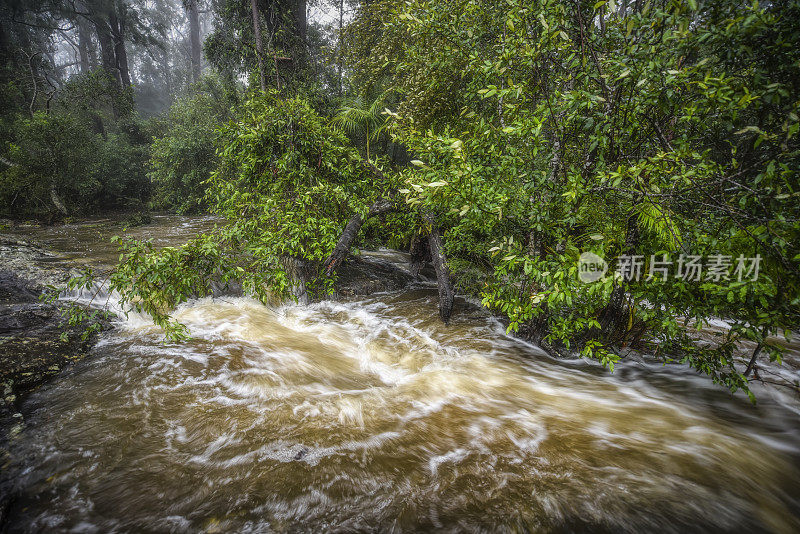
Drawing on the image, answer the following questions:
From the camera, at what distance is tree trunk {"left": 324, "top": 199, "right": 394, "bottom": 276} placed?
244 inches

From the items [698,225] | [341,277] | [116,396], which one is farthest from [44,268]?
[698,225]

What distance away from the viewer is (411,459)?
278 cm

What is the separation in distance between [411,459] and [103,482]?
7.65 feet

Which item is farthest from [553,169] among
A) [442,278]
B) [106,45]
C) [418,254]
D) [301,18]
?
[106,45]

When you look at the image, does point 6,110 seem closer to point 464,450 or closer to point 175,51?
point 464,450

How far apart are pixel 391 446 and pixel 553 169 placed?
3.47 meters

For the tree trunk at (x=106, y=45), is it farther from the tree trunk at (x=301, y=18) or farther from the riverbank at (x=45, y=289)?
the tree trunk at (x=301, y=18)

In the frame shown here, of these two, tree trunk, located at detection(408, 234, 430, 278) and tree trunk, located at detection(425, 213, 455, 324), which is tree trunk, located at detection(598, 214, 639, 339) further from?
tree trunk, located at detection(408, 234, 430, 278)

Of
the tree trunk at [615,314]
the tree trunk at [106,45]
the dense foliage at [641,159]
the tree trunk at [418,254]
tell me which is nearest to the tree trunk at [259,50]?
the dense foliage at [641,159]

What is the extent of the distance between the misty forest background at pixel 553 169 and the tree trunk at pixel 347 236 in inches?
1.8

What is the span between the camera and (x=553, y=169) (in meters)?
3.77

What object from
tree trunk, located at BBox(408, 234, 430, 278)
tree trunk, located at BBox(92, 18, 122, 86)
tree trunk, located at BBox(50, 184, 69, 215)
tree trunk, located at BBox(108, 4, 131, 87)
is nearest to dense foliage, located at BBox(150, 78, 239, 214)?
tree trunk, located at BBox(50, 184, 69, 215)

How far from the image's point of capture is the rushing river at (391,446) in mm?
2201

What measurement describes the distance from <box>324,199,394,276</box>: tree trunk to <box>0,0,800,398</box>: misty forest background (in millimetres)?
45
